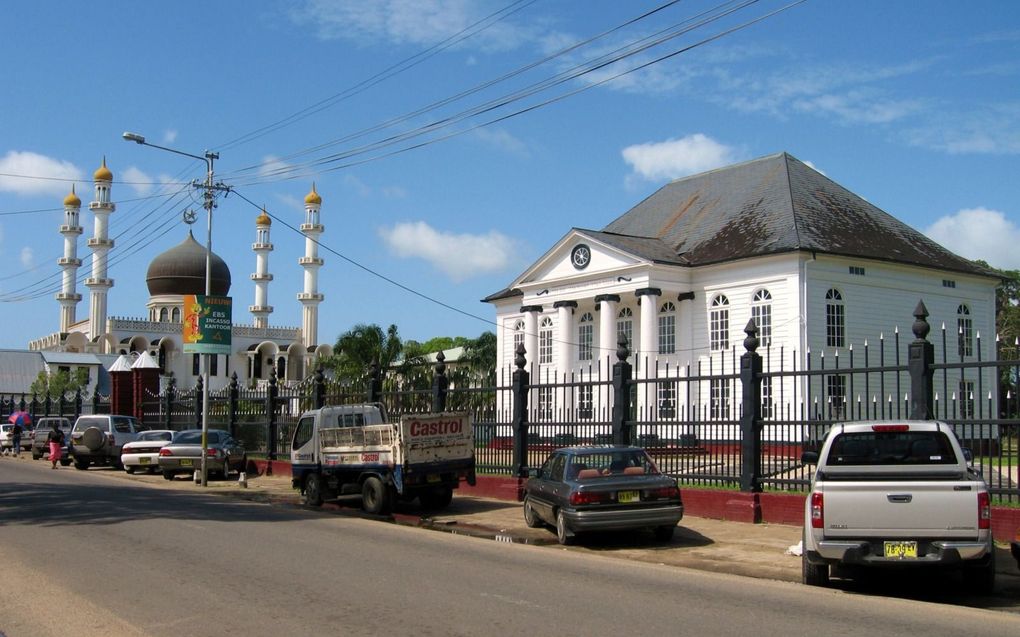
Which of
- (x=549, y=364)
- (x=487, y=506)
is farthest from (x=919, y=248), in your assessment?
(x=487, y=506)

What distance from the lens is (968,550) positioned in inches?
366

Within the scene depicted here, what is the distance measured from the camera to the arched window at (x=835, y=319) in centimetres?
3441

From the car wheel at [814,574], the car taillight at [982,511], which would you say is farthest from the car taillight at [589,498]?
the car taillight at [982,511]

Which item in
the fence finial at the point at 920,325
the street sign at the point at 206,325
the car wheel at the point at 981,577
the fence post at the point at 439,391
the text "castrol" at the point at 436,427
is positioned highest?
the street sign at the point at 206,325

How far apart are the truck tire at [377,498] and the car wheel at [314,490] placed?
5.95 feet

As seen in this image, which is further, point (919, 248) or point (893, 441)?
point (919, 248)

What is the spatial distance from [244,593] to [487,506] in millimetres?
10089

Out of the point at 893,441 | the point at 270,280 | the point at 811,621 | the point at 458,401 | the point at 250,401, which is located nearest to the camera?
the point at 811,621

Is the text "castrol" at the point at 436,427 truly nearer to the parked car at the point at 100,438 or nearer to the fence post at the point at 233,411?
the fence post at the point at 233,411

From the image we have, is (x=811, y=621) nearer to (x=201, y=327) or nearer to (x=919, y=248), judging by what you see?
(x=201, y=327)

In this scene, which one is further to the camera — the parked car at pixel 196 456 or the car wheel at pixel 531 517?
the parked car at pixel 196 456

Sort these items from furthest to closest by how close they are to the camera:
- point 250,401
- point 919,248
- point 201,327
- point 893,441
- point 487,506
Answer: point 919,248, point 250,401, point 201,327, point 487,506, point 893,441

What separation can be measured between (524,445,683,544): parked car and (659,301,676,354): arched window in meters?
24.1

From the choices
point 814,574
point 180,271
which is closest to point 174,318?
point 180,271
